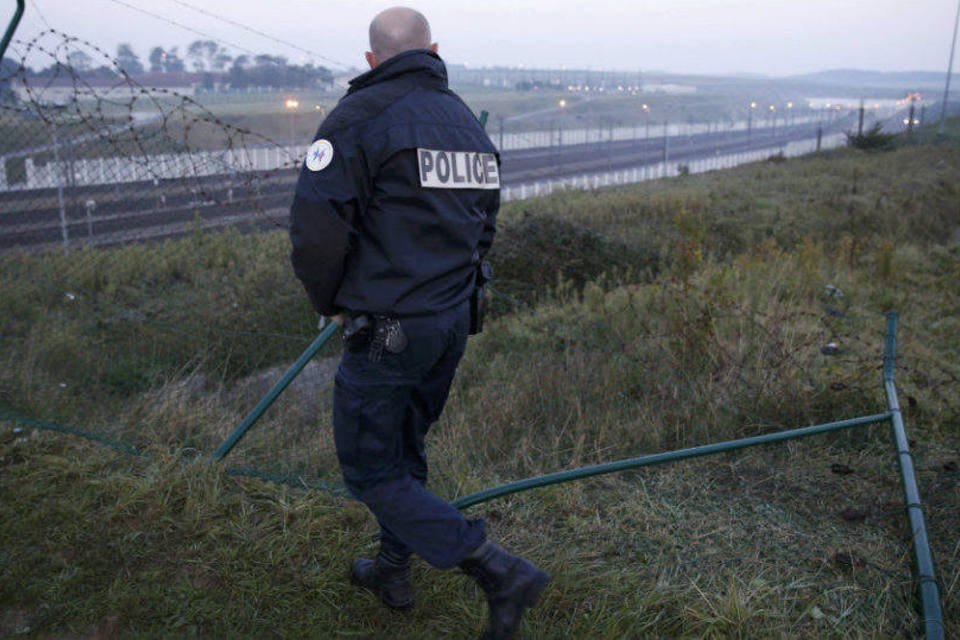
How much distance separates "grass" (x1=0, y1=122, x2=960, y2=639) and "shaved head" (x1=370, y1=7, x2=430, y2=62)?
1.88 metres

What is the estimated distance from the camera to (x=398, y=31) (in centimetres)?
250

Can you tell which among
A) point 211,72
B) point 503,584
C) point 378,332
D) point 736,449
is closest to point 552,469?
point 736,449

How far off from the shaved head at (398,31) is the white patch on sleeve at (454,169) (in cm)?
→ 37

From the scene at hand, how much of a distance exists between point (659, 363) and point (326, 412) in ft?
7.75

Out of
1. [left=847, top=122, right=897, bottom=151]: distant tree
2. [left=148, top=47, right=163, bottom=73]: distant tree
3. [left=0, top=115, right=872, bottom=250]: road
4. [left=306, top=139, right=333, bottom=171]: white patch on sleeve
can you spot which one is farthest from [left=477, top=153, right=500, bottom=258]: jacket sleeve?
[left=847, top=122, right=897, bottom=151]: distant tree

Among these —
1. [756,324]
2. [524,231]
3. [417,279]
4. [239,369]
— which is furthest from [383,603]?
[524,231]

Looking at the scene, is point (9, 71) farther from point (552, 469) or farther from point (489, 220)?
point (552, 469)

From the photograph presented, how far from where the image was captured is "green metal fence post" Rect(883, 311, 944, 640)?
8.08 feet

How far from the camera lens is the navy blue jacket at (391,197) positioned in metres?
2.33

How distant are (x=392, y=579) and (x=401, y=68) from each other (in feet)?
5.67

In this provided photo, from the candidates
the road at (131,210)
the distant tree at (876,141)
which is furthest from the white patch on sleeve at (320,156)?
the distant tree at (876,141)

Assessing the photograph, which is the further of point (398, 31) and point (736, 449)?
point (736, 449)

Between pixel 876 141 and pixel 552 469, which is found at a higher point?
pixel 552 469

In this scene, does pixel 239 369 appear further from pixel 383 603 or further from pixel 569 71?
pixel 569 71
